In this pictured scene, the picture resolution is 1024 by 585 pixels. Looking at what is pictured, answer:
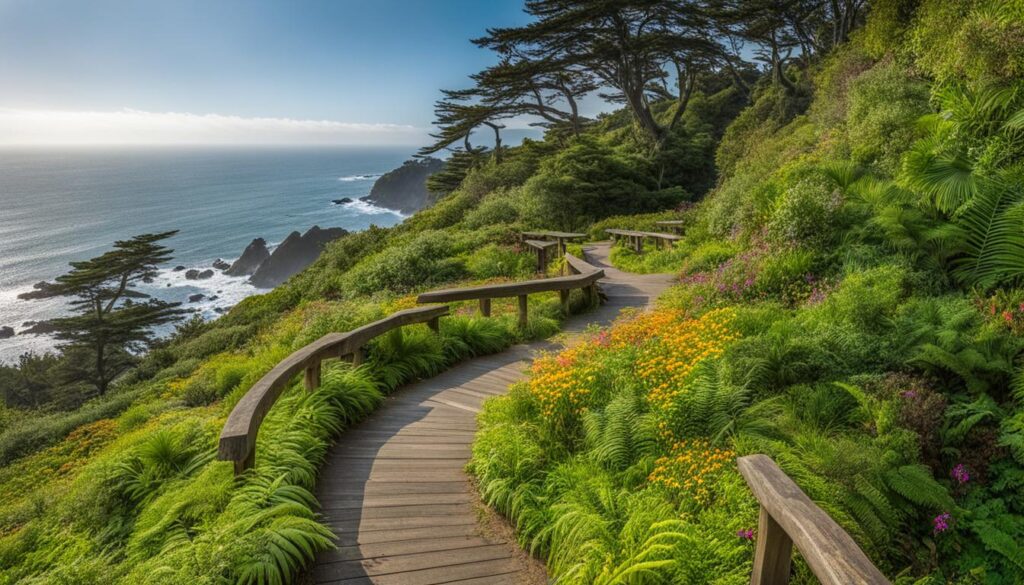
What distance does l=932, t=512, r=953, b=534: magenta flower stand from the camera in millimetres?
3309

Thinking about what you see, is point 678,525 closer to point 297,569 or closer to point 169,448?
point 297,569

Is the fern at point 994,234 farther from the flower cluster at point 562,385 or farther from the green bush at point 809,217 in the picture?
the flower cluster at point 562,385

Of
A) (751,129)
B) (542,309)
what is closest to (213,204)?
(751,129)

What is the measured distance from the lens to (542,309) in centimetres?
992

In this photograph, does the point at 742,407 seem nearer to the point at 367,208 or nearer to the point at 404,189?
the point at 404,189

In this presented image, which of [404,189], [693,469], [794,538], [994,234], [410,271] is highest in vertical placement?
[994,234]

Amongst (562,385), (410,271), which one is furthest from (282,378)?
(410,271)

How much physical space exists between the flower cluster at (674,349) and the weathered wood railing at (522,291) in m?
2.36

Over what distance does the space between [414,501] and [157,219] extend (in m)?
101

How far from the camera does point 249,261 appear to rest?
6128 centimetres

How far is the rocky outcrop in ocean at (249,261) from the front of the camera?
6003 centimetres

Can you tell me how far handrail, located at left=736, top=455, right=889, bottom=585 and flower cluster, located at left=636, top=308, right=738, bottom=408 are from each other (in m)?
1.87

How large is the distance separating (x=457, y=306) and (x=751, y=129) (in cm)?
1892

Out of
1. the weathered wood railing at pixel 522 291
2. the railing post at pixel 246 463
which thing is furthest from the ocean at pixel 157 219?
the railing post at pixel 246 463
